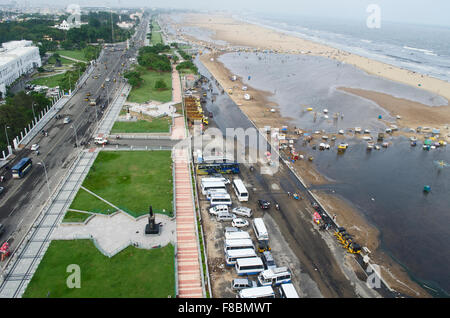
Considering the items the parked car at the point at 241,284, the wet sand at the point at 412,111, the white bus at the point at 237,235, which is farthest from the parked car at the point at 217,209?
the wet sand at the point at 412,111

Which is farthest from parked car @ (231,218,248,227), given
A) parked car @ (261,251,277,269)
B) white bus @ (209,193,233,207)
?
parked car @ (261,251,277,269)

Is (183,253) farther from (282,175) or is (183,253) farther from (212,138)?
(212,138)

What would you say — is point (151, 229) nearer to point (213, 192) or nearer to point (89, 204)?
point (89, 204)

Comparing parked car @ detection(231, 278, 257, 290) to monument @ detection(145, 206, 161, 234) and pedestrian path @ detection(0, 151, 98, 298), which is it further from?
pedestrian path @ detection(0, 151, 98, 298)
